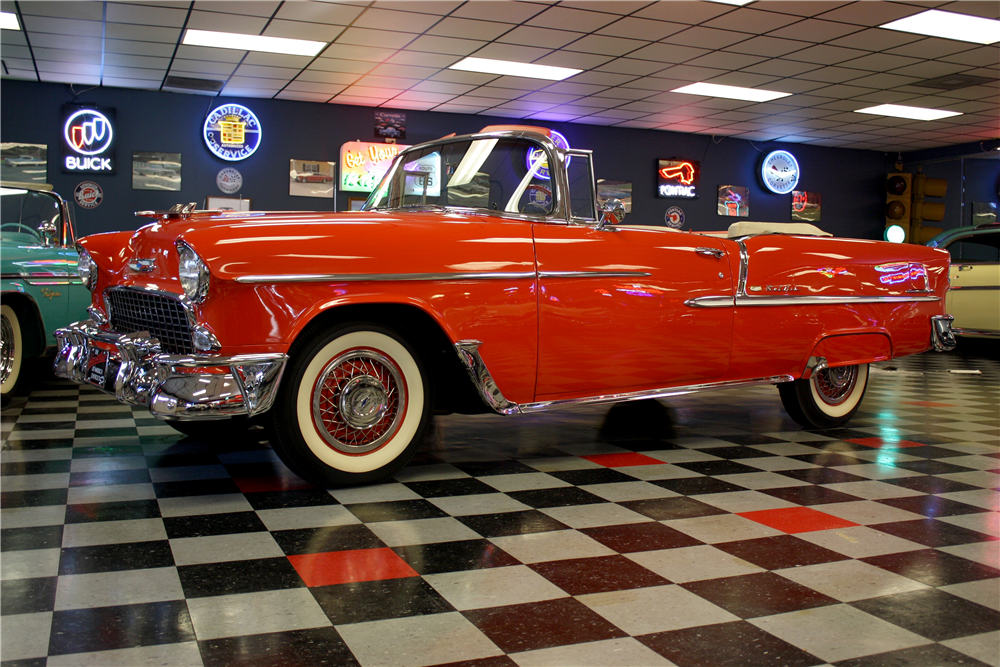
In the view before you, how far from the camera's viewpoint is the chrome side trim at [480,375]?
3.49 m

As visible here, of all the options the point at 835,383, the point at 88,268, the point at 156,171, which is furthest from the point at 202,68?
the point at 835,383

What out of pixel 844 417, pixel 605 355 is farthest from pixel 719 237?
pixel 844 417

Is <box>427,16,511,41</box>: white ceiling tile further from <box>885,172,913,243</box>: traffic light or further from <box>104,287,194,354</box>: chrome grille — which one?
<box>885,172,913,243</box>: traffic light

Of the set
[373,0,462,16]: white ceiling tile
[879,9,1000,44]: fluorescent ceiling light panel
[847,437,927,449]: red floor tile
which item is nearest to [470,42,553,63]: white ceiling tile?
[373,0,462,16]: white ceiling tile

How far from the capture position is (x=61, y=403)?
5.57 metres

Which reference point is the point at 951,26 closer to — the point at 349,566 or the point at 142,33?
the point at 142,33

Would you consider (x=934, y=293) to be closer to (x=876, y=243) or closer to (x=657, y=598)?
(x=876, y=243)

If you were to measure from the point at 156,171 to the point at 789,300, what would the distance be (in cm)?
1044

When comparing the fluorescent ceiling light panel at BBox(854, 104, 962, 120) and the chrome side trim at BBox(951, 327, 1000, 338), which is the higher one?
the fluorescent ceiling light panel at BBox(854, 104, 962, 120)

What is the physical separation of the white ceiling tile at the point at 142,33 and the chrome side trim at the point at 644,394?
7621 millimetres

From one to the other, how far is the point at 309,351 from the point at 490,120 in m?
11.7

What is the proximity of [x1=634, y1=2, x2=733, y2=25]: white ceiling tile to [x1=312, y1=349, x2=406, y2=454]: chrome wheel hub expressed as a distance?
20.4 ft

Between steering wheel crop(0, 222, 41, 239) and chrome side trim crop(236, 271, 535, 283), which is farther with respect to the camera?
steering wheel crop(0, 222, 41, 239)

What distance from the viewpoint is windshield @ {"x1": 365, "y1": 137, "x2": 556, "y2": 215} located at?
3.93 meters
